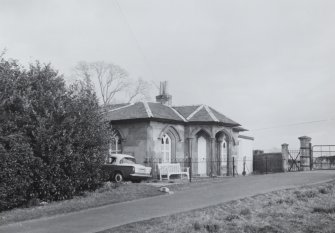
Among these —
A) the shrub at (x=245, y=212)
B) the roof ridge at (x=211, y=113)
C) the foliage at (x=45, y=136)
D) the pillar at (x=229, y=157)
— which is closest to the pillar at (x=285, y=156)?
the pillar at (x=229, y=157)

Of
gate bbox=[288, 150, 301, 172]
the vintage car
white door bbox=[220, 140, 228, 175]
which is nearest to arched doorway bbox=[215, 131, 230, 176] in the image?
white door bbox=[220, 140, 228, 175]

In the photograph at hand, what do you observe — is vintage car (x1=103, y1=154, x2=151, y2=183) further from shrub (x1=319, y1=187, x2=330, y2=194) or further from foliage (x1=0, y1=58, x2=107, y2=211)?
shrub (x1=319, y1=187, x2=330, y2=194)

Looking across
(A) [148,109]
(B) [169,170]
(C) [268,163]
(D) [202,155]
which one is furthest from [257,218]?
(C) [268,163]

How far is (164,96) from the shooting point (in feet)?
112

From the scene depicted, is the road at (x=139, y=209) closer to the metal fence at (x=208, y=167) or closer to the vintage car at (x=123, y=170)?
the vintage car at (x=123, y=170)

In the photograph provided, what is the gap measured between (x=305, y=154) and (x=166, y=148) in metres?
10.3

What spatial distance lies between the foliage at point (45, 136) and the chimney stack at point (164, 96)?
560 inches

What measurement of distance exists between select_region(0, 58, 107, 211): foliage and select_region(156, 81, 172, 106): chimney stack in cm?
1422

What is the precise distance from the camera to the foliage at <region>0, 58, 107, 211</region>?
16.1 metres

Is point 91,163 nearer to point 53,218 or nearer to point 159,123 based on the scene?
point 53,218

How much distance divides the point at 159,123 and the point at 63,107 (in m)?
10.9

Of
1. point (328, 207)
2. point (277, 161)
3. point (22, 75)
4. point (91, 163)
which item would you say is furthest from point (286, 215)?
point (277, 161)

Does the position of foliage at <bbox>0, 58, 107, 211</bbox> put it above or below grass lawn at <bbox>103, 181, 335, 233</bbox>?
above

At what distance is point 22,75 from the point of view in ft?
58.3
